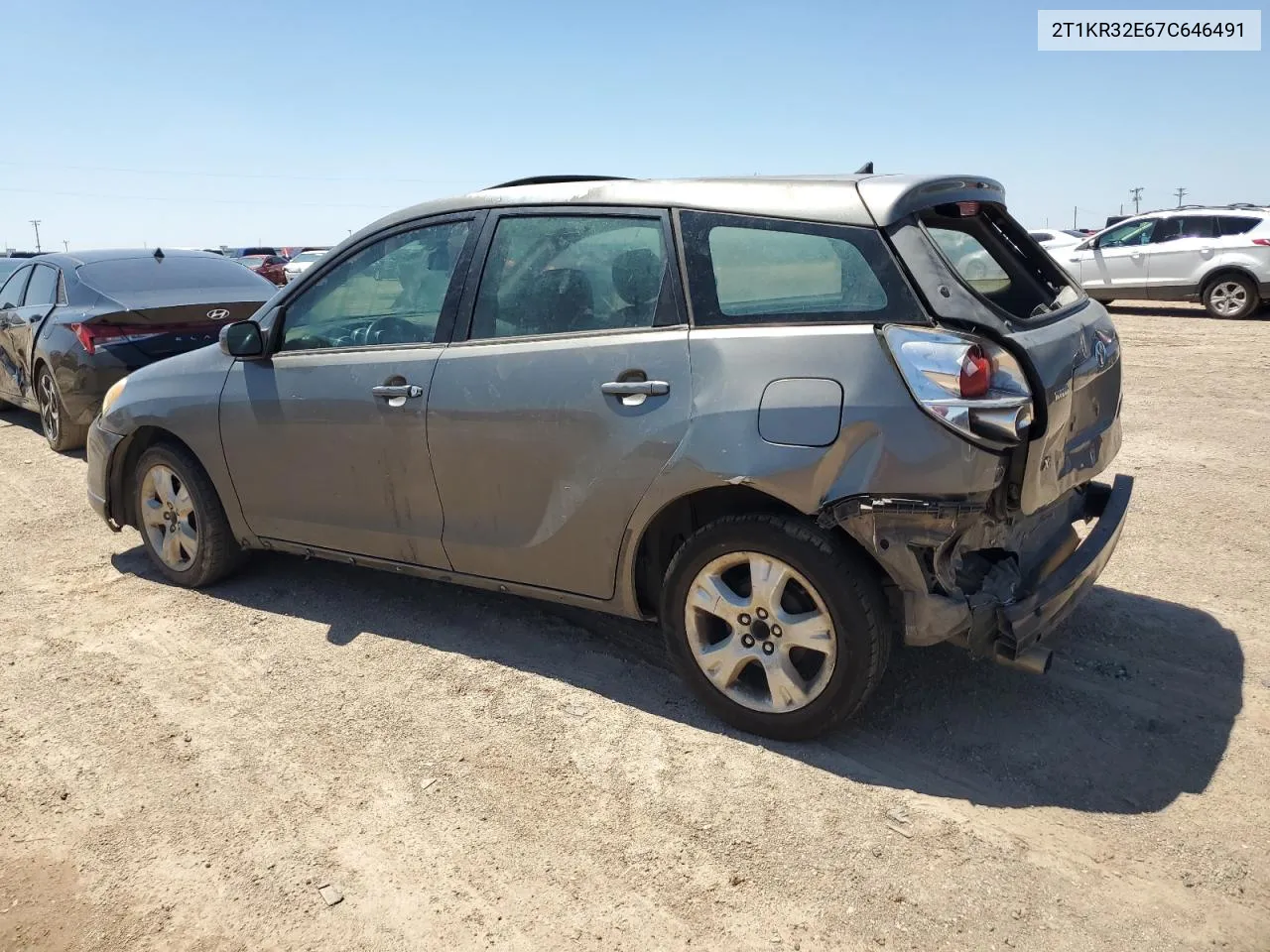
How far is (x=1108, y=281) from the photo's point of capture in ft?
53.2

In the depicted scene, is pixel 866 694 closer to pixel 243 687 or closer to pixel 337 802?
pixel 337 802

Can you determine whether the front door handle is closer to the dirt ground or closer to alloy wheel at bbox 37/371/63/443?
the dirt ground

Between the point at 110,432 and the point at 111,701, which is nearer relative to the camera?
the point at 111,701

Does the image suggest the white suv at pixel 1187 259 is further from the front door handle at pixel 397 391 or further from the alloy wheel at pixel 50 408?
the front door handle at pixel 397 391

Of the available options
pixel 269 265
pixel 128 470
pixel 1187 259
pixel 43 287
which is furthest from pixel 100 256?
pixel 269 265

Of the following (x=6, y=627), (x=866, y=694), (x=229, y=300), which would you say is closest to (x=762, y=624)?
(x=866, y=694)

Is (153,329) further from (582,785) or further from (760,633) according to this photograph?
(760,633)

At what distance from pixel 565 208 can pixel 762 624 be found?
5.60ft

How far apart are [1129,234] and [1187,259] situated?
115 centimetres

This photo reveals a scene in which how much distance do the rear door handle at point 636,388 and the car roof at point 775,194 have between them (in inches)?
24.9

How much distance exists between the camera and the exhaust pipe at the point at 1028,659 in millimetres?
3123

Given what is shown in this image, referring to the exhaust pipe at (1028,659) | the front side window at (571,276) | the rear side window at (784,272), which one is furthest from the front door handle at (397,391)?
the exhaust pipe at (1028,659)

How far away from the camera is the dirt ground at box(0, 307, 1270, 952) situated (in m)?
2.60

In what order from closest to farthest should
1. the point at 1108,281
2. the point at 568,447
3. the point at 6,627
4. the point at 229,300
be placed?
1. the point at 568,447
2. the point at 6,627
3. the point at 229,300
4. the point at 1108,281
